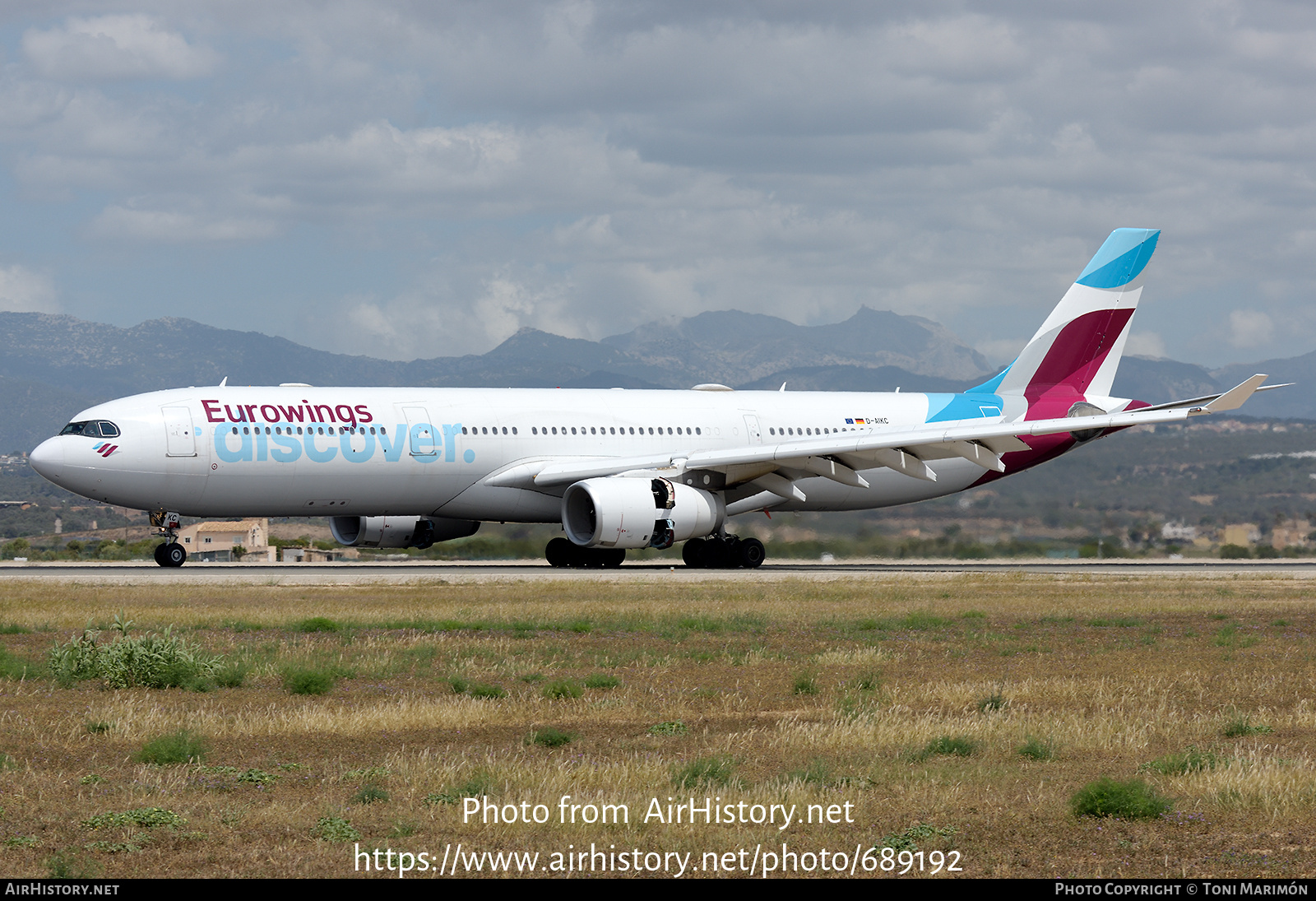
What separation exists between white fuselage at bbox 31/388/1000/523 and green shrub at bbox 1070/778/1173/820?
2474cm

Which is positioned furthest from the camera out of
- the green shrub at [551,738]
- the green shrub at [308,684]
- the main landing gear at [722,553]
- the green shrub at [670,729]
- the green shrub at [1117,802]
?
the main landing gear at [722,553]

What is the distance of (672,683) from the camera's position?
14.6 metres

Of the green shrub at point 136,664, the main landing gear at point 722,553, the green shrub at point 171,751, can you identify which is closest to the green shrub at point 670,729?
the green shrub at point 171,751

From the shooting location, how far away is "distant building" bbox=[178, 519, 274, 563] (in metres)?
59.4

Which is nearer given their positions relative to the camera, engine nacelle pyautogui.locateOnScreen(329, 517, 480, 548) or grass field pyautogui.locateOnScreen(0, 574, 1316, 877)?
grass field pyautogui.locateOnScreen(0, 574, 1316, 877)

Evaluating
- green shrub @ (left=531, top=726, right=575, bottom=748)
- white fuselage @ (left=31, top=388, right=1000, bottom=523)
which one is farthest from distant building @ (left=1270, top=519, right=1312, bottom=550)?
green shrub @ (left=531, top=726, right=575, bottom=748)

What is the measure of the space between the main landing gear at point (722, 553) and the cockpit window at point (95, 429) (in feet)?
43.3

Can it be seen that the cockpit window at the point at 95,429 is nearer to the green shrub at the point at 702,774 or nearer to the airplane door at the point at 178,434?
the airplane door at the point at 178,434

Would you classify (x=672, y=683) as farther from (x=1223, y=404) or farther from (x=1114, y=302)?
(x=1114, y=302)

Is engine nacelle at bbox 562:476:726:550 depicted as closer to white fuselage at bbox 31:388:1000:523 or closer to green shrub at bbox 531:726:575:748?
white fuselage at bbox 31:388:1000:523

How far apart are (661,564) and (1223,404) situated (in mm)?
13705

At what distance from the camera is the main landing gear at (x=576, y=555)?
36312 millimetres

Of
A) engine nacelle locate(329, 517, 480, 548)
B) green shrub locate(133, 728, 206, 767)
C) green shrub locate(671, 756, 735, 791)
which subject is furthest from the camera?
engine nacelle locate(329, 517, 480, 548)

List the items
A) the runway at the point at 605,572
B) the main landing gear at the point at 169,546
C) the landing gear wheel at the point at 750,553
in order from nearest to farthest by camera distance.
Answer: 1. the runway at the point at 605,572
2. the main landing gear at the point at 169,546
3. the landing gear wheel at the point at 750,553
